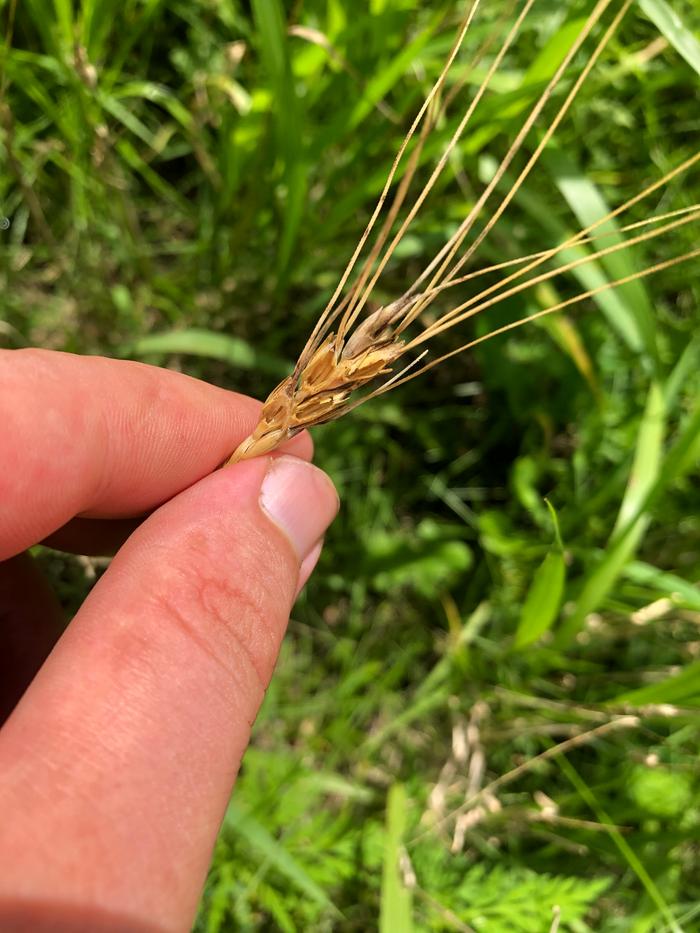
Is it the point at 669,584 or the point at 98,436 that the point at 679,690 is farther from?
the point at 98,436

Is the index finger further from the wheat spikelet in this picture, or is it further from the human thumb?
the wheat spikelet

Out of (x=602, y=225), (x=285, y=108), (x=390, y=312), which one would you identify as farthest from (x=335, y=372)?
(x=602, y=225)

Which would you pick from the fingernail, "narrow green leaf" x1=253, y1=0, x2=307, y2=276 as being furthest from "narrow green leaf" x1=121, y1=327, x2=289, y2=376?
the fingernail

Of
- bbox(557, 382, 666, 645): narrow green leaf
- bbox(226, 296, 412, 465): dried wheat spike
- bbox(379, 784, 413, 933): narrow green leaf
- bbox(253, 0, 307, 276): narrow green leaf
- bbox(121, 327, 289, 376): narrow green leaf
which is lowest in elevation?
bbox(379, 784, 413, 933): narrow green leaf

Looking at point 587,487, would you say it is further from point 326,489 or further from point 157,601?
point 157,601

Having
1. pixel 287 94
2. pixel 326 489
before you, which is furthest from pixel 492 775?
pixel 287 94
